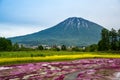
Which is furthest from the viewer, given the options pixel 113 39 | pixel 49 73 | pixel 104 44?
pixel 113 39

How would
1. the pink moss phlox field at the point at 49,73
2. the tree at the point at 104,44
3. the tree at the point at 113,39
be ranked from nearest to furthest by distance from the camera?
the pink moss phlox field at the point at 49,73, the tree at the point at 113,39, the tree at the point at 104,44

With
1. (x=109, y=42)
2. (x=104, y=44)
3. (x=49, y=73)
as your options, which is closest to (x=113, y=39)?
(x=109, y=42)

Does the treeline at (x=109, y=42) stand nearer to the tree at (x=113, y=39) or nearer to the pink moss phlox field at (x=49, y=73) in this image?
the tree at (x=113, y=39)

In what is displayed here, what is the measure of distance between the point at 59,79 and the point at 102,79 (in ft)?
17.4

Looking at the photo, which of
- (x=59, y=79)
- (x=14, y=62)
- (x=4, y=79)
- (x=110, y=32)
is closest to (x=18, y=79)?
(x=4, y=79)

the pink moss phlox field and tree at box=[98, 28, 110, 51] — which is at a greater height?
tree at box=[98, 28, 110, 51]

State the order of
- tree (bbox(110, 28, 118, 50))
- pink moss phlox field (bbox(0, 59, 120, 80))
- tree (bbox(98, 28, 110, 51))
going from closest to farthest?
pink moss phlox field (bbox(0, 59, 120, 80))
tree (bbox(110, 28, 118, 50))
tree (bbox(98, 28, 110, 51))

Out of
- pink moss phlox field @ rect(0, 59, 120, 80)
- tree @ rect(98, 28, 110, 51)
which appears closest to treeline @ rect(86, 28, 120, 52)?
tree @ rect(98, 28, 110, 51)

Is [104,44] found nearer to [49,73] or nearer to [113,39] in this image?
[113,39]

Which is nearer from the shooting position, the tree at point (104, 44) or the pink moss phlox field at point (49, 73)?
the pink moss phlox field at point (49, 73)

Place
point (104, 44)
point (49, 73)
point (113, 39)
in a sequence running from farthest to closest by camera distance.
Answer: point (113, 39) < point (104, 44) < point (49, 73)

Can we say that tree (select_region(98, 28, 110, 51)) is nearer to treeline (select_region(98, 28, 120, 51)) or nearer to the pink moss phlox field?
treeline (select_region(98, 28, 120, 51))

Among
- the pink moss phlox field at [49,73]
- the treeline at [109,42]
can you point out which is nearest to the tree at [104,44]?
the treeline at [109,42]

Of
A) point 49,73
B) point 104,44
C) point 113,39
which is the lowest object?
point 49,73
